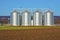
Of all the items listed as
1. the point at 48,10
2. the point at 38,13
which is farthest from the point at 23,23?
the point at 48,10

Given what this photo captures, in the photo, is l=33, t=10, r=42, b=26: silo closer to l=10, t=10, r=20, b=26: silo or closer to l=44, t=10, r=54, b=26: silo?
l=44, t=10, r=54, b=26: silo

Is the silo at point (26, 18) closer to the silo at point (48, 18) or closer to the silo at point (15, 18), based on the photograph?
the silo at point (15, 18)

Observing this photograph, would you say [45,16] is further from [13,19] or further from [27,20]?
[13,19]

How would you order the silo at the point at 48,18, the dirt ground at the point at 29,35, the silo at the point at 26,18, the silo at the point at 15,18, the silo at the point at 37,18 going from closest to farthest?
the dirt ground at the point at 29,35
the silo at the point at 26,18
the silo at the point at 15,18
the silo at the point at 37,18
the silo at the point at 48,18

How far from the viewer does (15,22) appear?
86.4 meters

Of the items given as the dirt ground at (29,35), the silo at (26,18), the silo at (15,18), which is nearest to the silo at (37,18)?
the silo at (26,18)

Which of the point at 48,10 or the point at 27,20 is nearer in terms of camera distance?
the point at 27,20

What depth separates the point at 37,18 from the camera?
3447 inches

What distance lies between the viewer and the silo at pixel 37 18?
86819mm

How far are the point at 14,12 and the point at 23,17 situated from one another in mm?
5365

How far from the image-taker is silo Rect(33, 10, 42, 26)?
8682 centimetres

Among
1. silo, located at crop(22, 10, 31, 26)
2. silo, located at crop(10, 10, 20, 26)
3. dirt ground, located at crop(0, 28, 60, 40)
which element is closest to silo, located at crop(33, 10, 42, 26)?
silo, located at crop(22, 10, 31, 26)

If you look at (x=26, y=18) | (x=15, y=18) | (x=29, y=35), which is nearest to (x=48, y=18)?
(x=26, y=18)

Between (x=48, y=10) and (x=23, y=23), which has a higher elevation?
(x=48, y=10)
